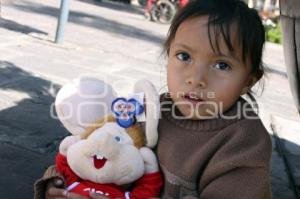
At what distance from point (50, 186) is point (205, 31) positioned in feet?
2.37

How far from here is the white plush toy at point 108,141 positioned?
163 centimetres

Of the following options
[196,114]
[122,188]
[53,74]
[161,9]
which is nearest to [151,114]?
[196,114]

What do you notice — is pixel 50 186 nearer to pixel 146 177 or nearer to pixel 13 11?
pixel 146 177

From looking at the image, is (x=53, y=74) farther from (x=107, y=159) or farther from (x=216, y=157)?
(x=216, y=157)

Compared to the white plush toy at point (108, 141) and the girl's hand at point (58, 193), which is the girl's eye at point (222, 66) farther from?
the girl's hand at point (58, 193)

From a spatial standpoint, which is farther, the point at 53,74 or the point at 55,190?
the point at 53,74

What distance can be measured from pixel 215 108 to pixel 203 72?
0.14 metres

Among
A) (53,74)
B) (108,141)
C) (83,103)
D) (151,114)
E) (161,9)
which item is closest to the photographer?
(108,141)

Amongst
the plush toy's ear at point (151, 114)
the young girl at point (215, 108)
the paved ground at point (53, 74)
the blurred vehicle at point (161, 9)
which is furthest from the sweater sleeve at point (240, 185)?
the blurred vehicle at point (161, 9)

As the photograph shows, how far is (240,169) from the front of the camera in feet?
4.95

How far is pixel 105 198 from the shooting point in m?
1.58

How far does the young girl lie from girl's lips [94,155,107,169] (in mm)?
123

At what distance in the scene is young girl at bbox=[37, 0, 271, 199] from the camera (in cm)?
152

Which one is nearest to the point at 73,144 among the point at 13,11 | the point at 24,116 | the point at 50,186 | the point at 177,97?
the point at 50,186
